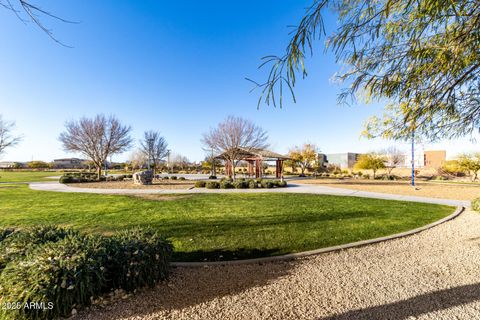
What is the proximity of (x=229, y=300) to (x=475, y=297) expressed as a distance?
343 centimetres

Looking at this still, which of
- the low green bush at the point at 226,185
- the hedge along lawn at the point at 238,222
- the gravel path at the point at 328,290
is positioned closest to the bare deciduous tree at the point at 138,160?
the low green bush at the point at 226,185

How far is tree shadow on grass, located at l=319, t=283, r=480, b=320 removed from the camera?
2.55 metres

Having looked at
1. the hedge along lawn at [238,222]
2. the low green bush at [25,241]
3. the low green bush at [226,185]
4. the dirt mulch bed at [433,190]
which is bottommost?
the dirt mulch bed at [433,190]

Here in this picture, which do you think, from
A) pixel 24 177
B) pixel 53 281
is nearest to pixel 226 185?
pixel 53 281

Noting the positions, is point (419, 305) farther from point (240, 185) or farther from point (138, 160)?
point (138, 160)

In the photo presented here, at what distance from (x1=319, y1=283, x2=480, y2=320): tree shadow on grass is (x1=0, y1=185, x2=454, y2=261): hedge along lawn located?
1.89 metres

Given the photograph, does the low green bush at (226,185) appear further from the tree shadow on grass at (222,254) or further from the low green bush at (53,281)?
the low green bush at (53,281)

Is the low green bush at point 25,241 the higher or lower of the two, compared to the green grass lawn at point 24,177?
higher

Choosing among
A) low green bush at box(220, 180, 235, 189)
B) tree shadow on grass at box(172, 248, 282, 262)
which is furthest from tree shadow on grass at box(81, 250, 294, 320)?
low green bush at box(220, 180, 235, 189)

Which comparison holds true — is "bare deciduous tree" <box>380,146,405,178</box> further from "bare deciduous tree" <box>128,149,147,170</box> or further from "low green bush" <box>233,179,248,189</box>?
"bare deciduous tree" <box>128,149,147,170</box>

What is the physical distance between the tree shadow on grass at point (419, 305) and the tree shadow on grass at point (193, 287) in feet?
4.12

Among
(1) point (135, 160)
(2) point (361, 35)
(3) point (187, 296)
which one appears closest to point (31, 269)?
(3) point (187, 296)

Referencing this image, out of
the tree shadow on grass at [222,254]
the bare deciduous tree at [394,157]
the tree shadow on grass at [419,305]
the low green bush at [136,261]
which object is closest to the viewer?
the tree shadow on grass at [419,305]

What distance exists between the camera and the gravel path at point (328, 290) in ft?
8.58
